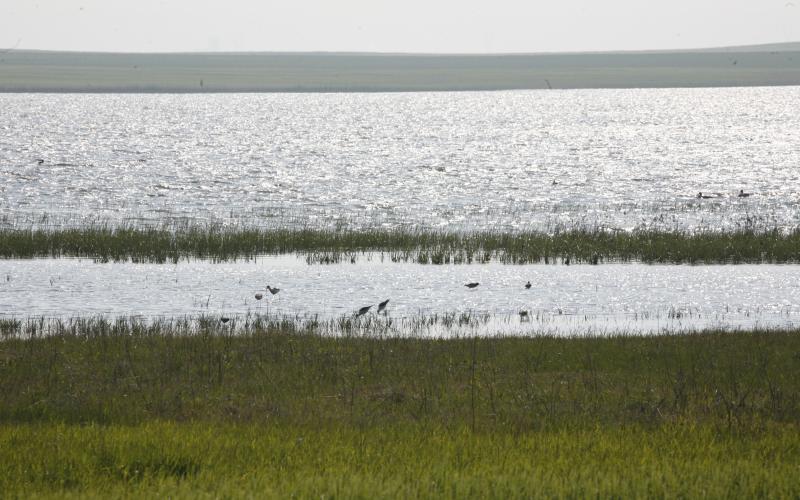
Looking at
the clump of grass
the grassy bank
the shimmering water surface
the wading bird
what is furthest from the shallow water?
the grassy bank

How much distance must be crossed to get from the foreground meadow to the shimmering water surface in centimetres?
2471

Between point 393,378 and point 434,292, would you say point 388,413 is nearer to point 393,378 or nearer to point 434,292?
point 393,378

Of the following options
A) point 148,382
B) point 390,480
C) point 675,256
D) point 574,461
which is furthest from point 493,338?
point 675,256

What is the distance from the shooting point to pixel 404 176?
88.6m

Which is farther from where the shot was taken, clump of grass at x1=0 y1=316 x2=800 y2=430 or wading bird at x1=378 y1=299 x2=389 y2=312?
wading bird at x1=378 y1=299 x2=389 y2=312

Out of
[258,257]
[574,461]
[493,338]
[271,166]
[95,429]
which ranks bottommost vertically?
[271,166]

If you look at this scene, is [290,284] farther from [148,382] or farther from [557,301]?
[148,382]

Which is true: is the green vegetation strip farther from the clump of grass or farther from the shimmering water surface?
the clump of grass

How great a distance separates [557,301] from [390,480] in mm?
19653

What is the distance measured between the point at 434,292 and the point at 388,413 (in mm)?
15936

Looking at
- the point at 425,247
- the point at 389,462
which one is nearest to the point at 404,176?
the point at 425,247

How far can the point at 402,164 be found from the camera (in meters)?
103

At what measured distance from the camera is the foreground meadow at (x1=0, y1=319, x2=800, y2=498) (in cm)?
1119

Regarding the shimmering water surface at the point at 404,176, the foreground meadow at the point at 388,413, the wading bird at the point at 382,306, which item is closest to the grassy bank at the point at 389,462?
the foreground meadow at the point at 388,413
